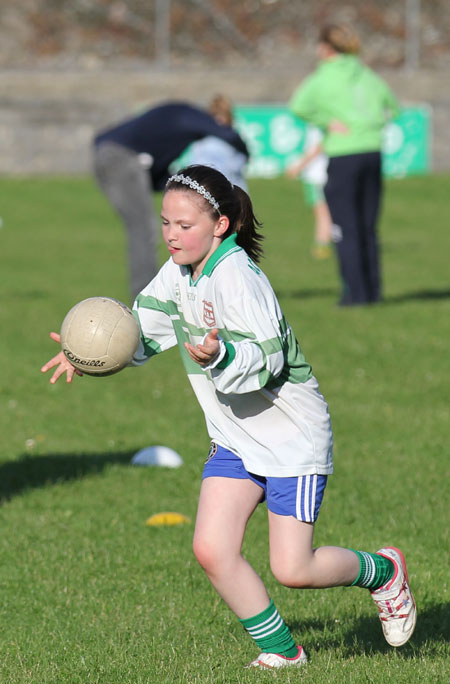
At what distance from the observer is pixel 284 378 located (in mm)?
4207

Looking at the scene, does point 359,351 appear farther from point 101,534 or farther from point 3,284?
point 3,284

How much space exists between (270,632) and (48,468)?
3.34 metres

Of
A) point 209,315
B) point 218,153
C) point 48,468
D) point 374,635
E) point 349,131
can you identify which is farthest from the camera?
point 349,131

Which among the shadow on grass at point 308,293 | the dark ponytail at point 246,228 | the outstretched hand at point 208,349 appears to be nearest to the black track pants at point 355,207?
the shadow on grass at point 308,293

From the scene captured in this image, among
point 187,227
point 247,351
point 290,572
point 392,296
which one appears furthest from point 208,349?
point 392,296

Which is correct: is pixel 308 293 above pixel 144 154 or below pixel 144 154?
below

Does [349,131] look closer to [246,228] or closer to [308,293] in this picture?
[308,293]

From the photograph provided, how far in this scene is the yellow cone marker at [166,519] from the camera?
20.3ft

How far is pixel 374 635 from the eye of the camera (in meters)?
4.68

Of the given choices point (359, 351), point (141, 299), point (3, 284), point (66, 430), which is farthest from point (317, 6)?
point (141, 299)

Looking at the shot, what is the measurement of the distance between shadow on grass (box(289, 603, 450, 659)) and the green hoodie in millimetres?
8349

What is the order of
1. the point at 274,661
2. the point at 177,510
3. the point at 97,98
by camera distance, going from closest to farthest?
the point at 274,661
the point at 177,510
the point at 97,98

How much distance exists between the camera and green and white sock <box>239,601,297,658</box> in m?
4.19

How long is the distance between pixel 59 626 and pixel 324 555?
1.23 meters
